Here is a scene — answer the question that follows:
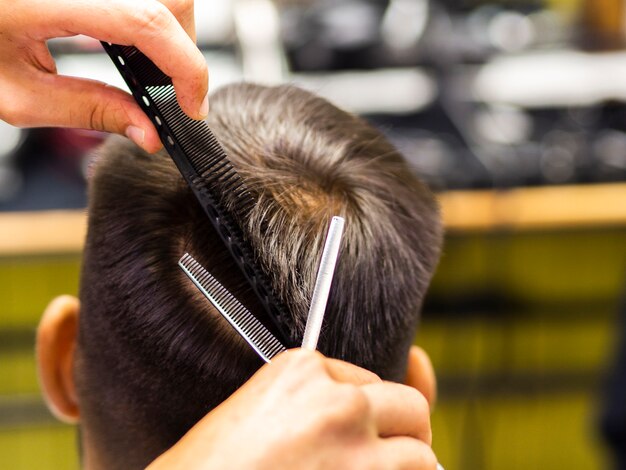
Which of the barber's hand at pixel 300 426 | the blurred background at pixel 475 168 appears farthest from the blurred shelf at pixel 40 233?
the barber's hand at pixel 300 426

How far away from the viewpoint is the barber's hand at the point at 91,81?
62cm

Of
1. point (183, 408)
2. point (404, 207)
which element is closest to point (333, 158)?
point (404, 207)

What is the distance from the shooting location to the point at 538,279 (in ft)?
8.44

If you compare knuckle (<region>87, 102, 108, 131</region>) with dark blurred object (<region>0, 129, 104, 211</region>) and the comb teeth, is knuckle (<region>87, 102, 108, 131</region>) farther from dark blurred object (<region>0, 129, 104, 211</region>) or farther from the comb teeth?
dark blurred object (<region>0, 129, 104, 211</region>)

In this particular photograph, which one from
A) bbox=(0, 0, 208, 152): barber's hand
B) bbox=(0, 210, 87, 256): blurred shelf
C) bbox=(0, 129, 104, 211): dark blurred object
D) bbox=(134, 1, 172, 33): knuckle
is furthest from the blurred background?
bbox=(134, 1, 172, 33): knuckle

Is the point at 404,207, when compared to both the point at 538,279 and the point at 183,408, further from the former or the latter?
the point at 538,279

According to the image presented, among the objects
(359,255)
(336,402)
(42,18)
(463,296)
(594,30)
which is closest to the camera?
(336,402)

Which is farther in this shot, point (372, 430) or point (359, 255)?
point (359, 255)

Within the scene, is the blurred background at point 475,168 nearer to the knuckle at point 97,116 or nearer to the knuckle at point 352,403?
the knuckle at point 97,116

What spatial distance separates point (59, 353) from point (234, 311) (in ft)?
1.31

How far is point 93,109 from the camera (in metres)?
0.70

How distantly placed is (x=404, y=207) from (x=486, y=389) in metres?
1.93

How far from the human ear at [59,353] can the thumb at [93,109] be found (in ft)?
0.91

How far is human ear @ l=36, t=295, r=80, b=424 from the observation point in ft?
3.01
